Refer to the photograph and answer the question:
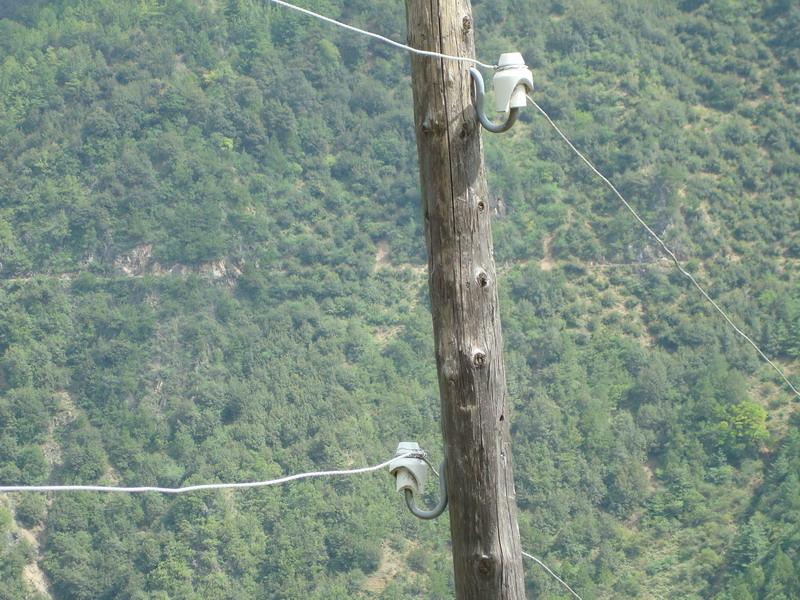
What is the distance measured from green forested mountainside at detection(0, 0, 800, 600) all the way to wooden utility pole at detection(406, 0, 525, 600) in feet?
60.4

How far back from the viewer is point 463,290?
117 inches

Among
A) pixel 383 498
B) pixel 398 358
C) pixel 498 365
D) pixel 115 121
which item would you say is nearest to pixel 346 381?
pixel 398 358

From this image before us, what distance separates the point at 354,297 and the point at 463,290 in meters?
27.5

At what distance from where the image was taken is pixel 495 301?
9.93 feet

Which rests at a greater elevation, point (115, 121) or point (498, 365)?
point (115, 121)

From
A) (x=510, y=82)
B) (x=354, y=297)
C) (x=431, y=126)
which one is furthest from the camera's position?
(x=354, y=297)

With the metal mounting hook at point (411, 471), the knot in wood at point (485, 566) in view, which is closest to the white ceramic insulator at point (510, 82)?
the metal mounting hook at point (411, 471)

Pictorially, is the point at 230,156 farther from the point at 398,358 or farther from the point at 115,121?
the point at 398,358

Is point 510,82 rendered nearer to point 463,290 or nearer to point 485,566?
point 463,290

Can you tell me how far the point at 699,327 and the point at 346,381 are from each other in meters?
8.47

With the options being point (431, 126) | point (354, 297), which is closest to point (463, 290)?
point (431, 126)

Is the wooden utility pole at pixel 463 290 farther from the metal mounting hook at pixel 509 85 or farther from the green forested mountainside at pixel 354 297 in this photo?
the green forested mountainside at pixel 354 297

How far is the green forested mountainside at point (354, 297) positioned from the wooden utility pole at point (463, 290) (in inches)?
725

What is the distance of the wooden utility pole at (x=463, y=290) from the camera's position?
2.95m
